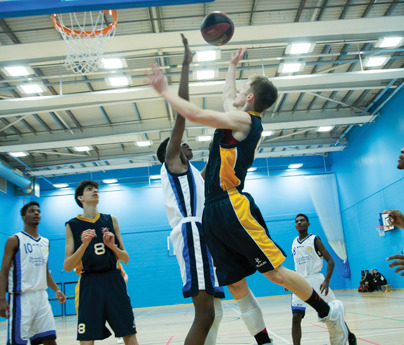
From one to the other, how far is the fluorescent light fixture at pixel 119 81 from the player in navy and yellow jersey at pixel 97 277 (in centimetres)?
886

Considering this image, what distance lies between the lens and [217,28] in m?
→ 4.09

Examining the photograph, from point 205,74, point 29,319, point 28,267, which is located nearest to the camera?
point 29,319

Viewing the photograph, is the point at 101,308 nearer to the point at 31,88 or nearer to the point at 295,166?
the point at 31,88

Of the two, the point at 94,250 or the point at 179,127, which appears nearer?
the point at 179,127

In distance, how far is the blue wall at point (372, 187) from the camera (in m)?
14.3

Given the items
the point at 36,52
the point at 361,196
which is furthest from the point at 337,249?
the point at 36,52

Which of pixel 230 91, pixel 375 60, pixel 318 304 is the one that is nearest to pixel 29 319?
pixel 318 304

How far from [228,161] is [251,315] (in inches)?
44.0

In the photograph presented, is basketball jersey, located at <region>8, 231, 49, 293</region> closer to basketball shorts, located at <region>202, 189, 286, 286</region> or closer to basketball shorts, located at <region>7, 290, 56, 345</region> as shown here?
basketball shorts, located at <region>7, 290, 56, 345</region>

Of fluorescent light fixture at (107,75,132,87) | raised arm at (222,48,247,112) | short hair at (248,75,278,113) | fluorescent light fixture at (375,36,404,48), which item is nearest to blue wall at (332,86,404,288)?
fluorescent light fixture at (375,36,404,48)

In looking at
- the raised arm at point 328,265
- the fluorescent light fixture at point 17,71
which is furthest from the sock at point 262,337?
the fluorescent light fixture at point 17,71

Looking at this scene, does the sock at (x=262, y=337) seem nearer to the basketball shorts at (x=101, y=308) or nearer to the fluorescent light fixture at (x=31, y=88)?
the basketball shorts at (x=101, y=308)

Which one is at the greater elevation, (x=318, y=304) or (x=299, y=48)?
(x=299, y=48)

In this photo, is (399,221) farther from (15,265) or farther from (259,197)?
(259,197)
